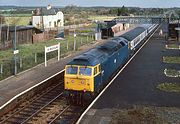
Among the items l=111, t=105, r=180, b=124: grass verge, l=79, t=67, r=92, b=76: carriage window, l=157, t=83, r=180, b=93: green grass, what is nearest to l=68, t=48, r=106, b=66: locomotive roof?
l=79, t=67, r=92, b=76: carriage window

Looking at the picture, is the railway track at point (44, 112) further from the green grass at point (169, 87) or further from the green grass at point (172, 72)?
the green grass at point (172, 72)

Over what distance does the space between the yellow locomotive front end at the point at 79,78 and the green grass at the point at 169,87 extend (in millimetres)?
6217

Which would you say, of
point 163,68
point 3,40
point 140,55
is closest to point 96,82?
point 163,68

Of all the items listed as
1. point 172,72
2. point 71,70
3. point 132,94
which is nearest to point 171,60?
point 172,72

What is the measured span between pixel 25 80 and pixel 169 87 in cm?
1046

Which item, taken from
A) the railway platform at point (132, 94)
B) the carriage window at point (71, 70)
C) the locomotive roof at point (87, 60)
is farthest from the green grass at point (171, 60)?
the carriage window at point (71, 70)

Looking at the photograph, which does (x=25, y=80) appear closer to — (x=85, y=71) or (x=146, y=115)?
(x=85, y=71)

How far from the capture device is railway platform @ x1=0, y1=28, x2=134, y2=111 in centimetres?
1973

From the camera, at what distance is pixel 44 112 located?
17.4m

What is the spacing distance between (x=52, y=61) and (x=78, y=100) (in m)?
14.7

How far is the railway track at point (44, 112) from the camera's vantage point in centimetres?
1620

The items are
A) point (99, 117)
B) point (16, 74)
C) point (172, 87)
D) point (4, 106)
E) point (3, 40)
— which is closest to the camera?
point (99, 117)

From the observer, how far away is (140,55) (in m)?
36.9

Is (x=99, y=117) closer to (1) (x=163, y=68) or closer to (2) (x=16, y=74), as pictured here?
(2) (x=16, y=74)
